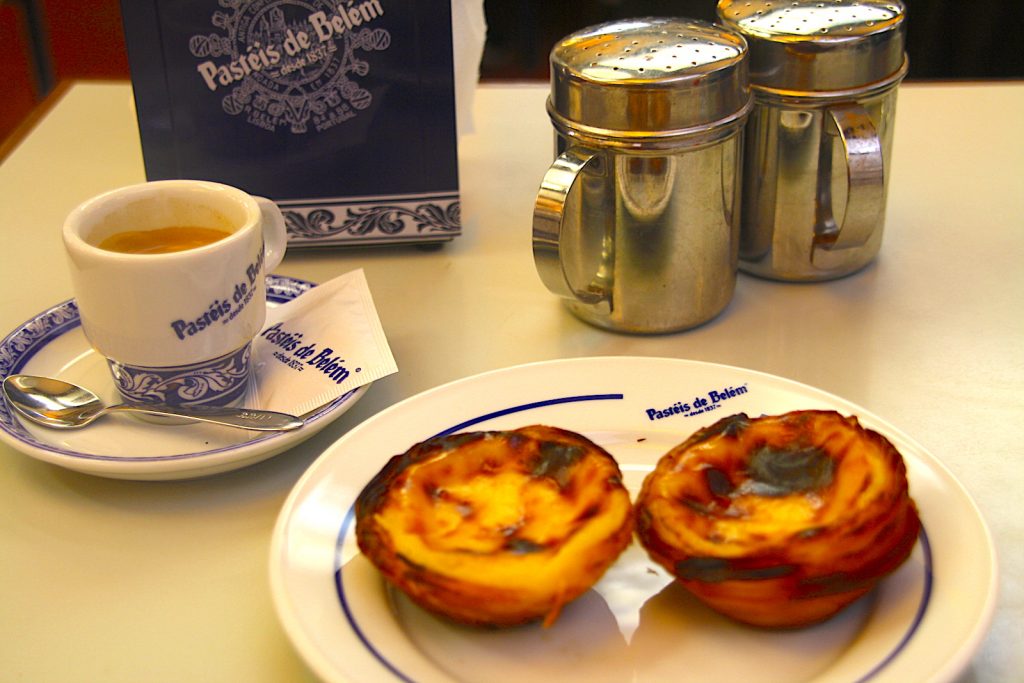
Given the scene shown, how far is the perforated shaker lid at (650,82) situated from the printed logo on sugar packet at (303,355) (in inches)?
9.1

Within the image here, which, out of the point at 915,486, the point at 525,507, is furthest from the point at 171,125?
the point at 915,486

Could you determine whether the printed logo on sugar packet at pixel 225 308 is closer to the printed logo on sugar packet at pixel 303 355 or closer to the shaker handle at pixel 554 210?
the printed logo on sugar packet at pixel 303 355

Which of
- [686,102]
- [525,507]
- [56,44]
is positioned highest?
[686,102]

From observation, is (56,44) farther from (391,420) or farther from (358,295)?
(391,420)

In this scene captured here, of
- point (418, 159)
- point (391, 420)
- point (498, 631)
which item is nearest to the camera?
point (498, 631)

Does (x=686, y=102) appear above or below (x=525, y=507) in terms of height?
above

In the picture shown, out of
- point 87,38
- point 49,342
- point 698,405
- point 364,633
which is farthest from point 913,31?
point 364,633

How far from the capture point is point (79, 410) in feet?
2.35

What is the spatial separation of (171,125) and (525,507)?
1.70 feet

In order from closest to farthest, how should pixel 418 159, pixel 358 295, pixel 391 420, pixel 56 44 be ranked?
pixel 391 420 → pixel 358 295 → pixel 418 159 → pixel 56 44

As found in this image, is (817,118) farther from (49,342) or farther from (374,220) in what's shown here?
(49,342)

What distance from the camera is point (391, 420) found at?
2.14 feet

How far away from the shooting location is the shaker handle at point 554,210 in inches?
29.9

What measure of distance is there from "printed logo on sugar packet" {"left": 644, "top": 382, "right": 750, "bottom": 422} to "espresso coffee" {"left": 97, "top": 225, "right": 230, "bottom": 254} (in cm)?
31
